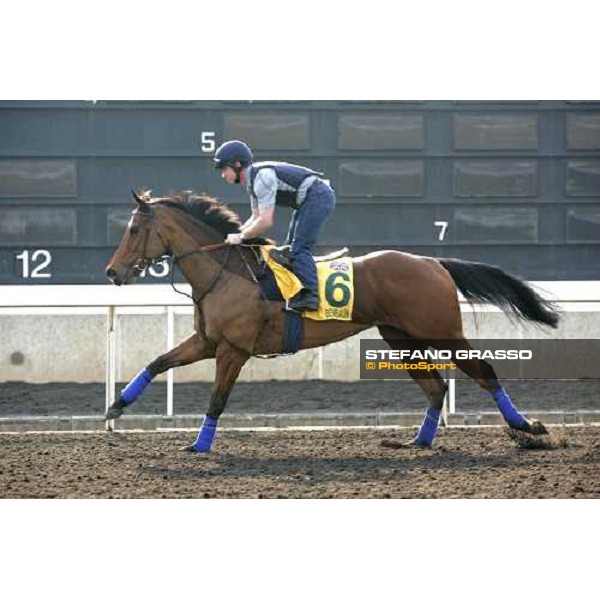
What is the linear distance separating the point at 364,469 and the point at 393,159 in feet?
10.9

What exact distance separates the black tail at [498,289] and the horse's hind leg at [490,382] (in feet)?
1.19

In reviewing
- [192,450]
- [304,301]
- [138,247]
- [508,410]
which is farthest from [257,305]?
[508,410]

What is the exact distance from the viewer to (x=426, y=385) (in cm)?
743

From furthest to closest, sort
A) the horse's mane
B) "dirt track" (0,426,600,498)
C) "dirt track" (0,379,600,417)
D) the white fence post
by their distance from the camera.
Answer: "dirt track" (0,379,600,417)
the white fence post
the horse's mane
"dirt track" (0,426,600,498)

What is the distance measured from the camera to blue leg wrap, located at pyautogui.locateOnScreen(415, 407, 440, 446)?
7328 millimetres

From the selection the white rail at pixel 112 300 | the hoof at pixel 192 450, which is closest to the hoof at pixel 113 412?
the hoof at pixel 192 450

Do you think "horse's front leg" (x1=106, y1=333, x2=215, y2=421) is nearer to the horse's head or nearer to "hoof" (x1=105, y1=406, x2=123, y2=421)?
"hoof" (x1=105, y1=406, x2=123, y2=421)

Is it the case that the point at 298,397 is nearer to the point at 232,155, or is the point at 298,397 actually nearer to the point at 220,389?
the point at 220,389

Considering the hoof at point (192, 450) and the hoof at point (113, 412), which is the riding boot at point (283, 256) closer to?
the hoof at point (192, 450)

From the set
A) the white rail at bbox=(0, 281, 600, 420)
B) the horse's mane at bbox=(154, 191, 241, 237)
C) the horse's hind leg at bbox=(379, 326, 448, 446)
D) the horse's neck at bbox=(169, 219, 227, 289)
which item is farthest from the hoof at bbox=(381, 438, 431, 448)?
the horse's mane at bbox=(154, 191, 241, 237)

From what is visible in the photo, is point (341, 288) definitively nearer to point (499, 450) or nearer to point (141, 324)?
point (499, 450)

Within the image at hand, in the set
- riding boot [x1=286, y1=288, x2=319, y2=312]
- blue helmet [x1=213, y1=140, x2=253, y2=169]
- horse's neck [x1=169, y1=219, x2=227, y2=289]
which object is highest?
blue helmet [x1=213, y1=140, x2=253, y2=169]

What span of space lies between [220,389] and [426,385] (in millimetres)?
1230

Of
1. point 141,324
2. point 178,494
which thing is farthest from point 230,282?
point 141,324
